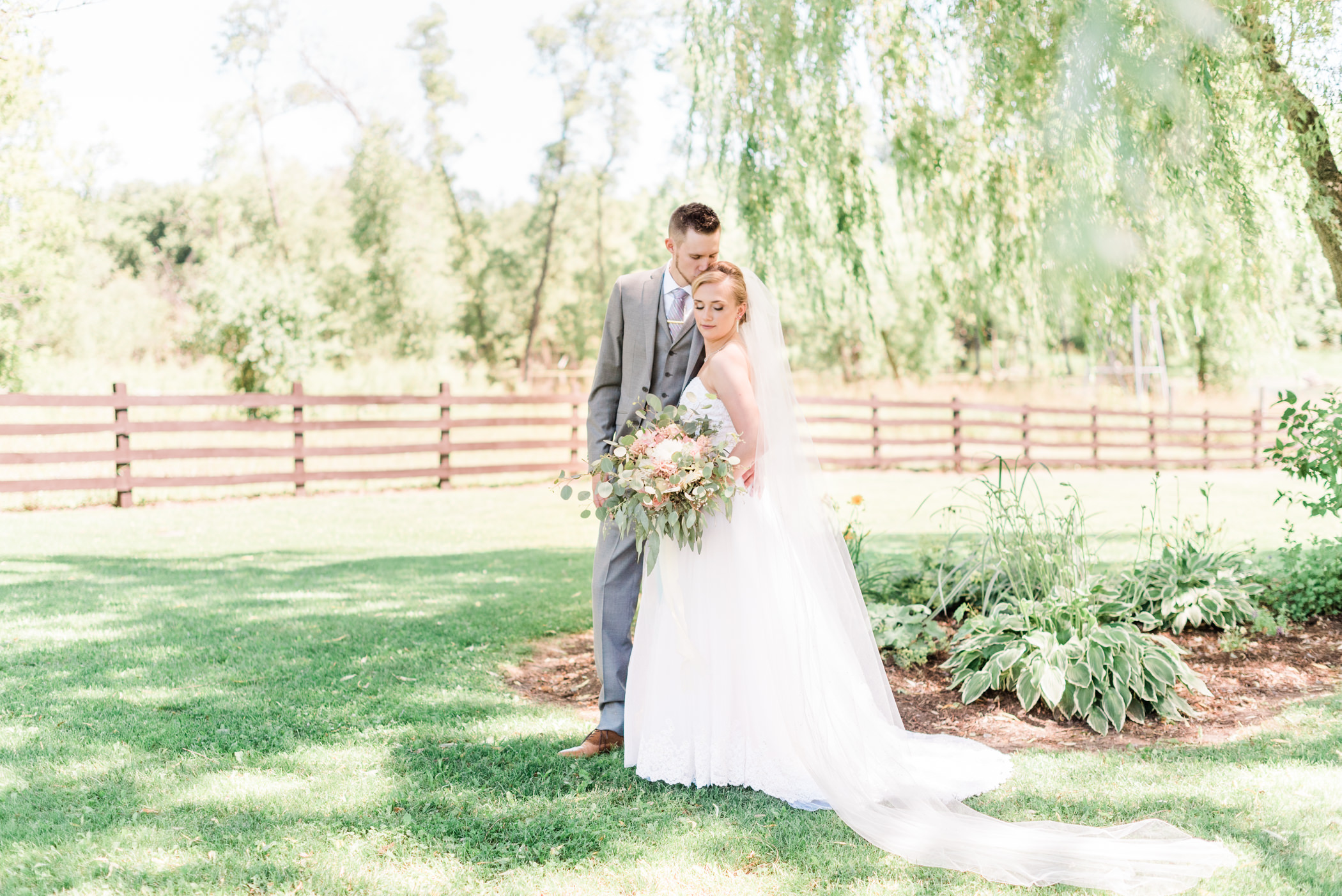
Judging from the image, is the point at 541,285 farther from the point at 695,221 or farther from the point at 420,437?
the point at 695,221

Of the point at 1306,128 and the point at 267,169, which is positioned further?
the point at 267,169

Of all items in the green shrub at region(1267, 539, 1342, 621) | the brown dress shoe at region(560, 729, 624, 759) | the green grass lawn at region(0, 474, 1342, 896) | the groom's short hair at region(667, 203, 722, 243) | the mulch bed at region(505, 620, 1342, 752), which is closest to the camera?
the green grass lawn at region(0, 474, 1342, 896)

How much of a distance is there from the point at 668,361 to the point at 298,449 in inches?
426

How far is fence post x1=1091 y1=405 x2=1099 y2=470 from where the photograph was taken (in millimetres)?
19453

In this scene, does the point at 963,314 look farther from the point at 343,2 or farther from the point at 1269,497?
the point at 343,2

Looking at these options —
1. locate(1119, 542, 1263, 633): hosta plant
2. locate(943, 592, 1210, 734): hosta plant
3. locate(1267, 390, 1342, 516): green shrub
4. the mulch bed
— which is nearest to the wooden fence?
locate(1119, 542, 1263, 633): hosta plant

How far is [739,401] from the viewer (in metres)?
3.34

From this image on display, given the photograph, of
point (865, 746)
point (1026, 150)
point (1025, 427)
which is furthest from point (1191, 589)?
point (1025, 427)

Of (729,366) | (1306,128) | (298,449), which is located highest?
(1306,128)

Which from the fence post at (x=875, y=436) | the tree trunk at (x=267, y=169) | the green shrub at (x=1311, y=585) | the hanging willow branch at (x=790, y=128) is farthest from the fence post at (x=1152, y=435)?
the tree trunk at (x=267, y=169)

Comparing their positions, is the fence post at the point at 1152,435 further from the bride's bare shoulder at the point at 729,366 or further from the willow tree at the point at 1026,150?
the bride's bare shoulder at the point at 729,366

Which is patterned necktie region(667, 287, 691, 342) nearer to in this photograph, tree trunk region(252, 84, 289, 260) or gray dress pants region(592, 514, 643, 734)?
gray dress pants region(592, 514, 643, 734)

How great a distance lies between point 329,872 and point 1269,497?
14737 millimetres

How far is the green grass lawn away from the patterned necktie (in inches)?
64.4
